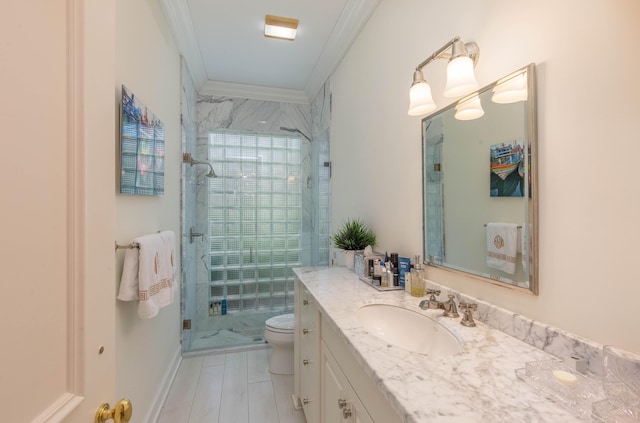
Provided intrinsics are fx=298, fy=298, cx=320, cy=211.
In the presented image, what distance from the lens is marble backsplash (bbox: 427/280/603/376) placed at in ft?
2.39

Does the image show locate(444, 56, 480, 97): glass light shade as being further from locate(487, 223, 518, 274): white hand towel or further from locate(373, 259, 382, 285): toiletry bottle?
locate(373, 259, 382, 285): toiletry bottle

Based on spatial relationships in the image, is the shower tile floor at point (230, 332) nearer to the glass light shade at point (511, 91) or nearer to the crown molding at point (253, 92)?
the crown molding at point (253, 92)

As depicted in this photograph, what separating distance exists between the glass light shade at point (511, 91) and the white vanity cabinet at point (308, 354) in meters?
1.09

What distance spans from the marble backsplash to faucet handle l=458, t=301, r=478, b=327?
3 cm

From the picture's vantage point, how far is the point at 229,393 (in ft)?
6.72

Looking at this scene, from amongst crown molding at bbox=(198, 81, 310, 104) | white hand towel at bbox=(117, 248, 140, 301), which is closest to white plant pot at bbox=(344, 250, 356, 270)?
white hand towel at bbox=(117, 248, 140, 301)

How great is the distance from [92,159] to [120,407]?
505 mm

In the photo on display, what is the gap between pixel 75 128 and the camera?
53 cm

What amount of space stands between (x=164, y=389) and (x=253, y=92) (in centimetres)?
279

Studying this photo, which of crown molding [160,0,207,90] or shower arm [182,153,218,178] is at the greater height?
crown molding [160,0,207,90]

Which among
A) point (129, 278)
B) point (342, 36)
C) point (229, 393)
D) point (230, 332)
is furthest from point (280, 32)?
point (230, 332)

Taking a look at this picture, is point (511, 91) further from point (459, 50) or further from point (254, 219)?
point (254, 219)

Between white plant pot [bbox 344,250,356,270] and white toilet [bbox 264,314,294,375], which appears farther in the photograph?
white toilet [bbox 264,314,294,375]

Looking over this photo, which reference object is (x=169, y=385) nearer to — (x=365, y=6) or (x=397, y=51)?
(x=397, y=51)
